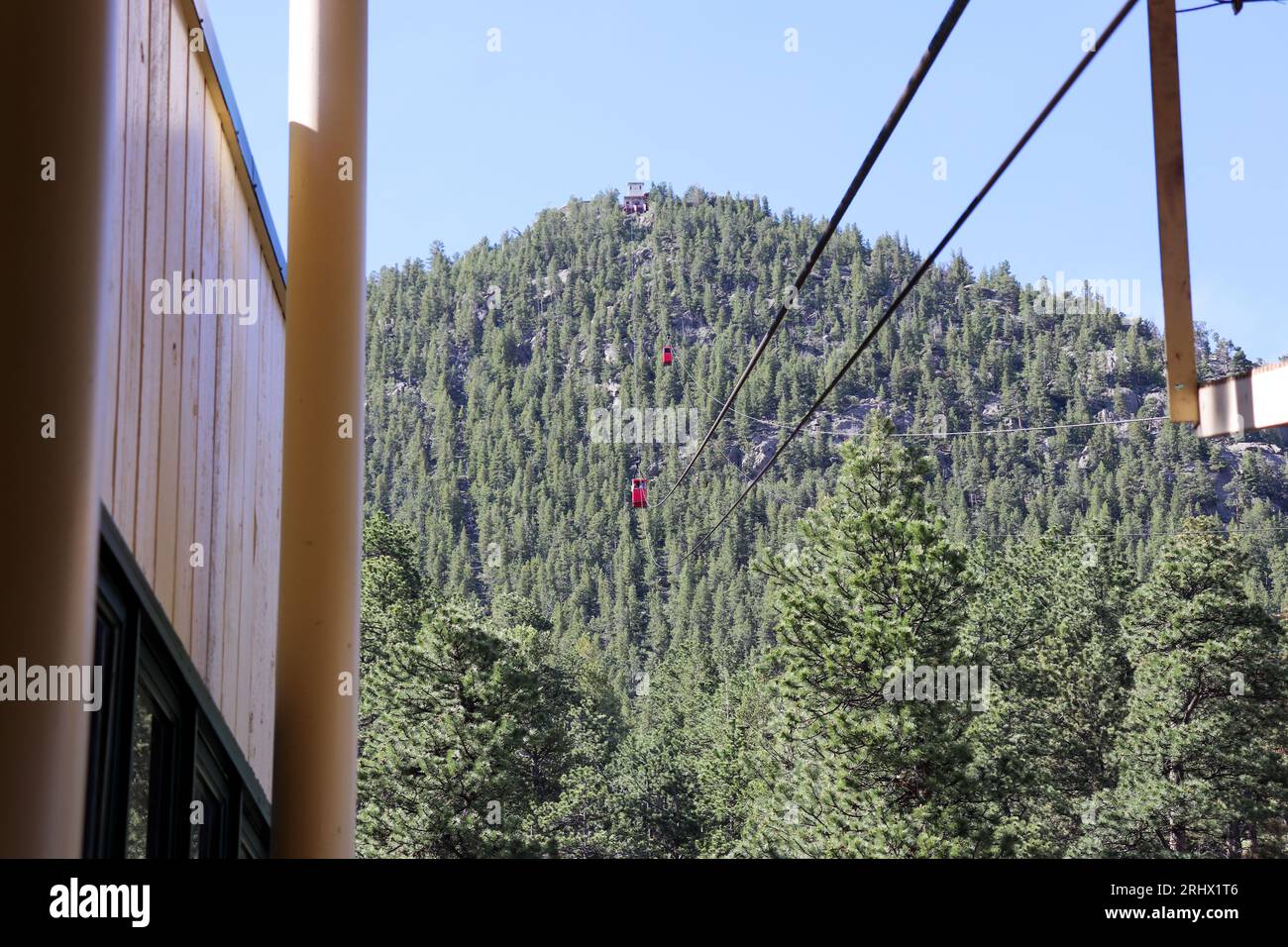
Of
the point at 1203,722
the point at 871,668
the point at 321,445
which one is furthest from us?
the point at 1203,722

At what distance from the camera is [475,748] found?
29453mm

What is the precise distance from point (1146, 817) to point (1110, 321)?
524 feet

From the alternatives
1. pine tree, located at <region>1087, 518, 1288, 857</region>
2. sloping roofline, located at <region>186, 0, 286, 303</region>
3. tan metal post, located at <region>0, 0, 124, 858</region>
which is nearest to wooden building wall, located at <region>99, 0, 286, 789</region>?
sloping roofline, located at <region>186, 0, 286, 303</region>

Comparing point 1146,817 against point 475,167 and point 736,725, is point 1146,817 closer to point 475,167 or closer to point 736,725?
point 736,725

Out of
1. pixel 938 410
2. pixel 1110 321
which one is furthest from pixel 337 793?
pixel 1110 321

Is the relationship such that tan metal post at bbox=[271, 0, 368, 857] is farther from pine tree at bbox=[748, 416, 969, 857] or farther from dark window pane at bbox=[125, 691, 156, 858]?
pine tree at bbox=[748, 416, 969, 857]

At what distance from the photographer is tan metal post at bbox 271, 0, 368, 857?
4.54 metres

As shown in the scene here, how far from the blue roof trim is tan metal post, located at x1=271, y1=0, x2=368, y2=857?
251mm

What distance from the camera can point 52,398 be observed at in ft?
7.62

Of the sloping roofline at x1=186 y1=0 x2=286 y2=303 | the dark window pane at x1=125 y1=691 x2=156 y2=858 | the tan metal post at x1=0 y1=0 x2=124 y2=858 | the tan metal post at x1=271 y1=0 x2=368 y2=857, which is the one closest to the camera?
the tan metal post at x1=0 y1=0 x2=124 y2=858

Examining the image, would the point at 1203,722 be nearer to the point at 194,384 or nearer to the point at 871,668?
the point at 871,668

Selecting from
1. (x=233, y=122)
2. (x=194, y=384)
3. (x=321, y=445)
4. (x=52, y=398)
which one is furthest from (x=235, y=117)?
(x=52, y=398)

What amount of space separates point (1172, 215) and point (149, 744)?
3570mm

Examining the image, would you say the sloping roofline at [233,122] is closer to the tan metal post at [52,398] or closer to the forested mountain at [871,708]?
the tan metal post at [52,398]
